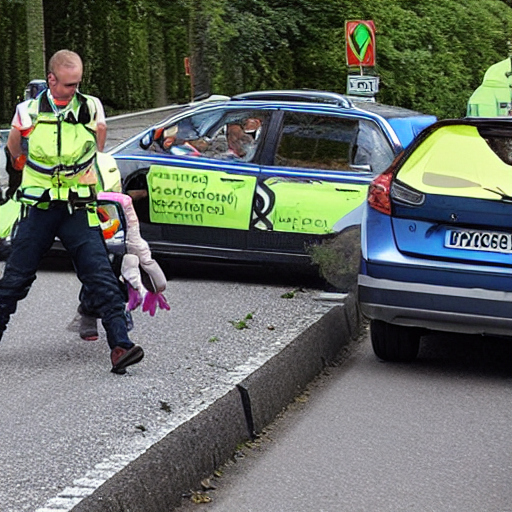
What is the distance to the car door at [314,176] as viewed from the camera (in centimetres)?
1077

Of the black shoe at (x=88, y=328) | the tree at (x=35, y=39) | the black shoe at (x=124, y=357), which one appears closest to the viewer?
the black shoe at (x=124, y=357)

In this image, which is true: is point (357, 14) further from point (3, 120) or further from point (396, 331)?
point (396, 331)

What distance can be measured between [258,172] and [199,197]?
0.49 m

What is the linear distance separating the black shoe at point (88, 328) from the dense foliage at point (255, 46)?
1254 centimetres

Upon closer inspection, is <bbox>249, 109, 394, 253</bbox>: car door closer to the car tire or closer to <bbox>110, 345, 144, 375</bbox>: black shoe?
the car tire

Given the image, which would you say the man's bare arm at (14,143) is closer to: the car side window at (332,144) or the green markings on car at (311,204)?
the green markings on car at (311,204)

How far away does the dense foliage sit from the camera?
78.0 feet

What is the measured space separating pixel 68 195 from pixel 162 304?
1058 mm

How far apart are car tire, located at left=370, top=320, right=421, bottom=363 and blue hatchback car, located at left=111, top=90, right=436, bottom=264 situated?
1.92m

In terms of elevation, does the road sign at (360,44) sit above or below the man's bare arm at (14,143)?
below

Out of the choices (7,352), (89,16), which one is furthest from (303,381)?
Result: (89,16)

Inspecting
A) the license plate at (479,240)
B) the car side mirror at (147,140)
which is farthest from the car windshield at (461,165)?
the car side mirror at (147,140)

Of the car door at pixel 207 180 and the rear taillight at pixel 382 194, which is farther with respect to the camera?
the car door at pixel 207 180

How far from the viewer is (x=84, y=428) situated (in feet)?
20.5
